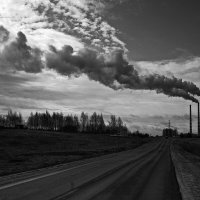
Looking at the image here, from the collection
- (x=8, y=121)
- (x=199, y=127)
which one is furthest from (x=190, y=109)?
(x=8, y=121)

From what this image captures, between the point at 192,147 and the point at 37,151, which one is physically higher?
the point at 192,147

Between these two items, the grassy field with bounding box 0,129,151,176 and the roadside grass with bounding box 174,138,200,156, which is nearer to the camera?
the grassy field with bounding box 0,129,151,176

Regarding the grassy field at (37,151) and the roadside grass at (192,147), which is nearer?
the grassy field at (37,151)

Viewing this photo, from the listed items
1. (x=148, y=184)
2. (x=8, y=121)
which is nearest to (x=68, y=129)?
(x=8, y=121)

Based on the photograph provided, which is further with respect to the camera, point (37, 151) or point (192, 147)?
point (192, 147)

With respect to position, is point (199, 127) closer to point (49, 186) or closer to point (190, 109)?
point (190, 109)

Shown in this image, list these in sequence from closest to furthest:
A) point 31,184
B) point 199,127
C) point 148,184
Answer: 1. point 31,184
2. point 148,184
3. point 199,127

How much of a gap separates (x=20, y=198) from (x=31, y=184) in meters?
3.36

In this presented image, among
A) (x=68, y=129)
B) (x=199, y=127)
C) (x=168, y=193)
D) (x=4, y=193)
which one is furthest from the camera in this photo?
(x=68, y=129)

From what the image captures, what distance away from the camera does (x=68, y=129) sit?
581 ft

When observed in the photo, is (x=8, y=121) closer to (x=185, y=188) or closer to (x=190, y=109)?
(x=190, y=109)

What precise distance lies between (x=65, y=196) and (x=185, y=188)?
216 inches

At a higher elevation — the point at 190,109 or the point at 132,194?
the point at 190,109

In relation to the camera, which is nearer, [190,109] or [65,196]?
[65,196]
